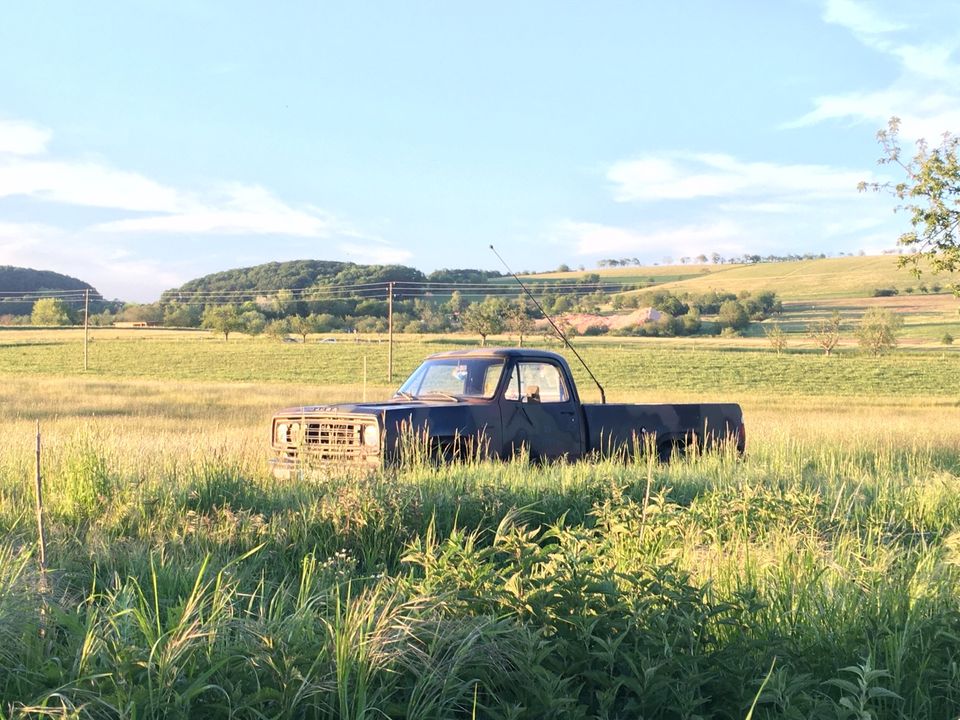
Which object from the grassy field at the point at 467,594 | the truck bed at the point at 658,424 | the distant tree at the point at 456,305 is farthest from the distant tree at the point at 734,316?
the grassy field at the point at 467,594

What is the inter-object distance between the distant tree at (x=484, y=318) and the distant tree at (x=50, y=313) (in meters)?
54.6

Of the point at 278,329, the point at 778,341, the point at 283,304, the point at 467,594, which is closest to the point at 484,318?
the point at 778,341

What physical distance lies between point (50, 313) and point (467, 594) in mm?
120594

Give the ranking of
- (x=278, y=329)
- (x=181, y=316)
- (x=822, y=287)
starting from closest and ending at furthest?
1. (x=278, y=329)
2. (x=181, y=316)
3. (x=822, y=287)

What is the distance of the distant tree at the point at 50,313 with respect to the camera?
4370 inches

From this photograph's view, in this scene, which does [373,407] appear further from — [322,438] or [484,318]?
[484,318]

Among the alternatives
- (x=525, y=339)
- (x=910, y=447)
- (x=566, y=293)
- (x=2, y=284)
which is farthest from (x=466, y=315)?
(x=2, y=284)

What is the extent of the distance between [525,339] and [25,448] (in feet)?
233

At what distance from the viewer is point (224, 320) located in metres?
91.9

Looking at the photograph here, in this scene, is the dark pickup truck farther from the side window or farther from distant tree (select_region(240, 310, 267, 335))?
distant tree (select_region(240, 310, 267, 335))

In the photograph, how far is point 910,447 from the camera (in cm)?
1423

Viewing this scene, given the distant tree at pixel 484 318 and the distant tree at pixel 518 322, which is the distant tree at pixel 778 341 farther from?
the distant tree at pixel 484 318

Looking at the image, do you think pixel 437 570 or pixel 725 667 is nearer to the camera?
pixel 725 667

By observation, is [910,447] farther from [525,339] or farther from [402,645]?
[525,339]
